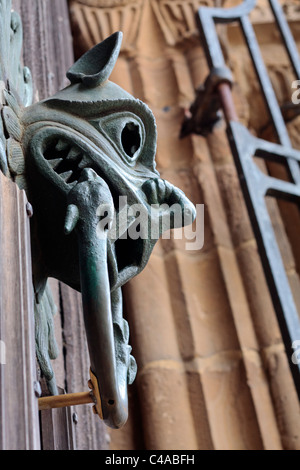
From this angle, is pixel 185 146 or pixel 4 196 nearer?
pixel 4 196

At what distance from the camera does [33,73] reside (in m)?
1.06

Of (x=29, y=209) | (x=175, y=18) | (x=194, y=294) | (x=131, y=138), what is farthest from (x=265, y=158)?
(x=29, y=209)

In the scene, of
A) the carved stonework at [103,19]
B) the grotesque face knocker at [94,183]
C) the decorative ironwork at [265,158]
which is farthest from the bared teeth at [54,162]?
the carved stonework at [103,19]

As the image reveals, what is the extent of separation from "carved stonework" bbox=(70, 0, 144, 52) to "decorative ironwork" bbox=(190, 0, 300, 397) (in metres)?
0.20

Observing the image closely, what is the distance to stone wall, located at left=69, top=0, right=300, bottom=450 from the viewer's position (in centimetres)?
116

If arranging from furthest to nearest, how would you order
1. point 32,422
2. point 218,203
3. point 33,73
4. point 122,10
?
1. point 122,10
2. point 218,203
3. point 33,73
4. point 32,422

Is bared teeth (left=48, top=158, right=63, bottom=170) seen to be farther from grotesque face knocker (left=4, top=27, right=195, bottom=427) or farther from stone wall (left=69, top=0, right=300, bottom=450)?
stone wall (left=69, top=0, right=300, bottom=450)

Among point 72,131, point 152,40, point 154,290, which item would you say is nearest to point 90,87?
point 72,131

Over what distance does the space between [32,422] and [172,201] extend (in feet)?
0.78

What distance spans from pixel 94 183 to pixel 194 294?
76 centimetres

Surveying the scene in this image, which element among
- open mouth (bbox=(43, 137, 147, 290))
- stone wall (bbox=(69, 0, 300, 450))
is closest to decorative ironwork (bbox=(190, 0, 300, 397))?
stone wall (bbox=(69, 0, 300, 450))

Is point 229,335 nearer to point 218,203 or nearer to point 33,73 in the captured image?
point 218,203

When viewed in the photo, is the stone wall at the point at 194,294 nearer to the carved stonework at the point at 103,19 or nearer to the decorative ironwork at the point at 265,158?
the carved stonework at the point at 103,19

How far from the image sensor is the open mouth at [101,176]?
0.59 metres
